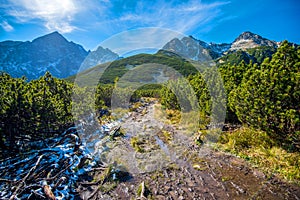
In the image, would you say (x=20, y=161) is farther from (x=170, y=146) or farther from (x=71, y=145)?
(x=170, y=146)

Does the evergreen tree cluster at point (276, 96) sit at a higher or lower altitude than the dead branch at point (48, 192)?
higher

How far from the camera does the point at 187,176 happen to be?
8.66m

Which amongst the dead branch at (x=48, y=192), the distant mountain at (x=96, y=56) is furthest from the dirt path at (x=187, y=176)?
the distant mountain at (x=96, y=56)

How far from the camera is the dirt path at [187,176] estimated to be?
714 cm

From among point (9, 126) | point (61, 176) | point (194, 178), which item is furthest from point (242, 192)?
point (9, 126)

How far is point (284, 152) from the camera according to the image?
952 centimetres

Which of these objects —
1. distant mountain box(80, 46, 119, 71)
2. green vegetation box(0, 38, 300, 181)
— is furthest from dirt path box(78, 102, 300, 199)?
distant mountain box(80, 46, 119, 71)

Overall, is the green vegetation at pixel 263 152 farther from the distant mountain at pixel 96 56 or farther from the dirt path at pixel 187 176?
the distant mountain at pixel 96 56

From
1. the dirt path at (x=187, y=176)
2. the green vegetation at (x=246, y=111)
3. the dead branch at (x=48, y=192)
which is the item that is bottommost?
the dirt path at (x=187, y=176)

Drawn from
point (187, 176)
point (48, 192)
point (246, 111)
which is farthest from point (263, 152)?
point (48, 192)

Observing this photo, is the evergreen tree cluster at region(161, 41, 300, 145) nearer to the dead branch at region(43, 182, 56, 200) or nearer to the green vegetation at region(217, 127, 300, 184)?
the green vegetation at region(217, 127, 300, 184)

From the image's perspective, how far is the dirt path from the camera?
714 centimetres

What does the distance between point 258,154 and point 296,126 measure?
254cm

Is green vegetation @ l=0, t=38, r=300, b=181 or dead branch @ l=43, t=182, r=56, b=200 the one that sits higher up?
green vegetation @ l=0, t=38, r=300, b=181
